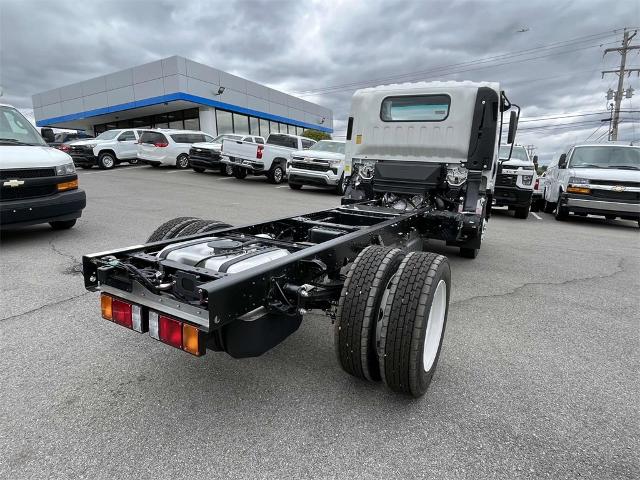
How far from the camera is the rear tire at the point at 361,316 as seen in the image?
2.22 m

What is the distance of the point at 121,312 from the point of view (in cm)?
226

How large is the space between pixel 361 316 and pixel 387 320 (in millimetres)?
152

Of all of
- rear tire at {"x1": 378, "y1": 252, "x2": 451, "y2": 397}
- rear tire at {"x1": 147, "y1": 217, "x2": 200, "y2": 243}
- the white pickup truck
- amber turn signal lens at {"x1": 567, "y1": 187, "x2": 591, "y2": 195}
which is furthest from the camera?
the white pickup truck

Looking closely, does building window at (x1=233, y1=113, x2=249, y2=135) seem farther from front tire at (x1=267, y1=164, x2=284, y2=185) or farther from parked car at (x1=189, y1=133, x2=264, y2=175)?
front tire at (x1=267, y1=164, x2=284, y2=185)

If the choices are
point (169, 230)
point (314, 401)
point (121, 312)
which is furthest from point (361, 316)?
point (169, 230)

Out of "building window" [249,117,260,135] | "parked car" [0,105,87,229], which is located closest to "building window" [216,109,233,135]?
"building window" [249,117,260,135]

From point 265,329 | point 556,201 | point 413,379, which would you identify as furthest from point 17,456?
point 556,201

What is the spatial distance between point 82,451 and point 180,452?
48 cm

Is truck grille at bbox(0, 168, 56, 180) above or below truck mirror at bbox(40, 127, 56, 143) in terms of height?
below

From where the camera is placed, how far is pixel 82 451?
1.97 meters

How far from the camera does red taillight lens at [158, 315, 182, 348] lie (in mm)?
2000

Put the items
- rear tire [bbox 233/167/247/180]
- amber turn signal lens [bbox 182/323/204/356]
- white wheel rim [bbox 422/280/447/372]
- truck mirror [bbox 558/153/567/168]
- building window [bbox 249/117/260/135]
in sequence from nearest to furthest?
1. amber turn signal lens [bbox 182/323/204/356]
2. white wheel rim [bbox 422/280/447/372]
3. truck mirror [bbox 558/153/567/168]
4. rear tire [bbox 233/167/247/180]
5. building window [bbox 249/117/260/135]

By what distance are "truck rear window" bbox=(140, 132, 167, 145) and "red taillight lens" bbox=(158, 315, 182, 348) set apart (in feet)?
56.0

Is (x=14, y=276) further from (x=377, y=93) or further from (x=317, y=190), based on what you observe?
(x=317, y=190)
